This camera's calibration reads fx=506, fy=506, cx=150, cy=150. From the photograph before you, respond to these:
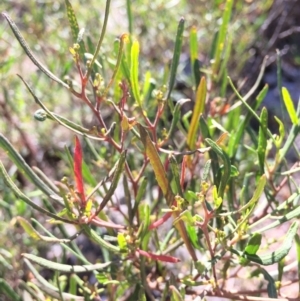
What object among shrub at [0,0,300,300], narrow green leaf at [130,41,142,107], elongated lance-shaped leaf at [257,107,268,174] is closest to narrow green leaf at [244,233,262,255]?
shrub at [0,0,300,300]

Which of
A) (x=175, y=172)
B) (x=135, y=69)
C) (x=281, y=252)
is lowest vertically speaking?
(x=281, y=252)

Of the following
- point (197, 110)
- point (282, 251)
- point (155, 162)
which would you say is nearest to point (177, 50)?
point (197, 110)

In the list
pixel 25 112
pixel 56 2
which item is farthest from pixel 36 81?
pixel 56 2

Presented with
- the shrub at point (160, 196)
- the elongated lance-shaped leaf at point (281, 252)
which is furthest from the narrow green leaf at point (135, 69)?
the elongated lance-shaped leaf at point (281, 252)

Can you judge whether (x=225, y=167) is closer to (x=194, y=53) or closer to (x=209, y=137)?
(x=209, y=137)

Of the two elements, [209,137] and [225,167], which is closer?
[225,167]

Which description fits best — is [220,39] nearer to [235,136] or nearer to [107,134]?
[235,136]
